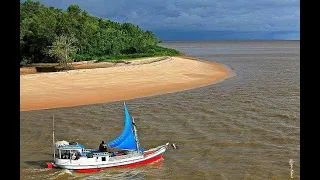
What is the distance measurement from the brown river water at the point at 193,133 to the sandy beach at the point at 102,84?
6.47 ft

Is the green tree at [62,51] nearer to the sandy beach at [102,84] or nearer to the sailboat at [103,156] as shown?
the sandy beach at [102,84]

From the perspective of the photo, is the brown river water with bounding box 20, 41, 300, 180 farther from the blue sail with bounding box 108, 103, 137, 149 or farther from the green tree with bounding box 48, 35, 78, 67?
the green tree with bounding box 48, 35, 78, 67

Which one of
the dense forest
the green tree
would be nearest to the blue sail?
the green tree

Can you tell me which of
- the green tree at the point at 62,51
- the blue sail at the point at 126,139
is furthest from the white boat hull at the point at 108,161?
the green tree at the point at 62,51

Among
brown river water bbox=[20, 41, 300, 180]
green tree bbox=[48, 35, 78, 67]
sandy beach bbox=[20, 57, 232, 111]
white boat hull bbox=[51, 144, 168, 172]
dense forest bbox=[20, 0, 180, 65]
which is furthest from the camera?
dense forest bbox=[20, 0, 180, 65]

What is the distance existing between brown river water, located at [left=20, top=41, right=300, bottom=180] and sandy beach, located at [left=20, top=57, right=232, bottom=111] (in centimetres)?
197

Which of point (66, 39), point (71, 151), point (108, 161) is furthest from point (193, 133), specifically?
point (66, 39)

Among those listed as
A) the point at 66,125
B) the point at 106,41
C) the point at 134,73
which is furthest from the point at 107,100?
the point at 106,41

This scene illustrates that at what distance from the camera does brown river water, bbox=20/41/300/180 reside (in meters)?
13.7

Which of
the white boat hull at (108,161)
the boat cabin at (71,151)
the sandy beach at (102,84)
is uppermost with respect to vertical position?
the sandy beach at (102,84)

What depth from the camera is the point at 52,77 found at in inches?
1457

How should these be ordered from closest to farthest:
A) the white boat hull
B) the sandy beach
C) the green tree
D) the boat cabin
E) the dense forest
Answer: the white boat hull → the boat cabin → the sandy beach → the green tree → the dense forest

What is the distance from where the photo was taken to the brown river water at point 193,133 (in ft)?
44.8

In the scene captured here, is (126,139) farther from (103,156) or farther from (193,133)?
(193,133)
